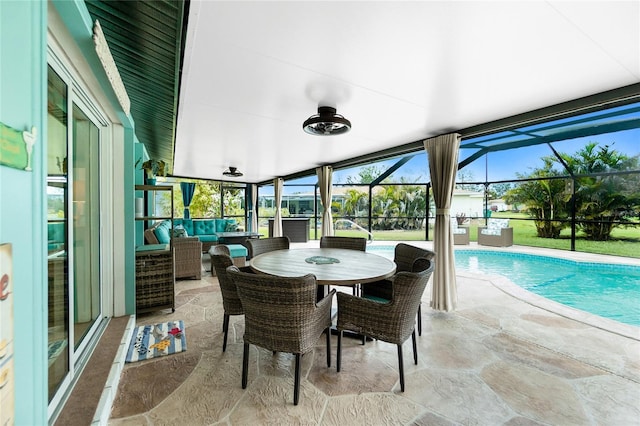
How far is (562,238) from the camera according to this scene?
340 inches

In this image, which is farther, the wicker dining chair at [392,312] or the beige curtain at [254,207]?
the beige curtain at [254,207]

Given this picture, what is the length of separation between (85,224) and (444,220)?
11.6 feet

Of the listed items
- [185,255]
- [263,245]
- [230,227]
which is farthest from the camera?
[230,227]

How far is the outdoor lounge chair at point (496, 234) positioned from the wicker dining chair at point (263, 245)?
7293 millimetres

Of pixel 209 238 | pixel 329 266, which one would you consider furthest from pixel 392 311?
pixel 209 238

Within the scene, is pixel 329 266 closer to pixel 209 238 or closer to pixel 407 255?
pixel 407 255

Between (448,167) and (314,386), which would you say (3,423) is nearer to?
(314,386)

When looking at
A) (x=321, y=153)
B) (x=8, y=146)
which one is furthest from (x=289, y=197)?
(x=8, y=146)

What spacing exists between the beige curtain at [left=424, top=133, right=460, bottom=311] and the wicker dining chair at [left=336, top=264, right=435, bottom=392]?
4.58ft

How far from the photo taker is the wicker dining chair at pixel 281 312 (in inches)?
65.4

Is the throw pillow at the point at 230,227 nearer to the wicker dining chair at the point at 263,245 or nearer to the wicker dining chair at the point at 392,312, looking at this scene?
the wicker dining chair at the point at 263,245

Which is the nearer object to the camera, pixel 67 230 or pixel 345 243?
pixel 67 230

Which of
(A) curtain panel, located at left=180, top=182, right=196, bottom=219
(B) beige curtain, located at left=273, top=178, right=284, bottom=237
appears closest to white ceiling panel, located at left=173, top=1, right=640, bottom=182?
(B) beige curtain, located at left=273, top=178, right=284, bottom=237

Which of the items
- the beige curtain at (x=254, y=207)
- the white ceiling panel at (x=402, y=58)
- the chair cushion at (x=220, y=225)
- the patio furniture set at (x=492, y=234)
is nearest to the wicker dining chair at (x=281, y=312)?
the white ceiling panel at (x=402, y=58)
